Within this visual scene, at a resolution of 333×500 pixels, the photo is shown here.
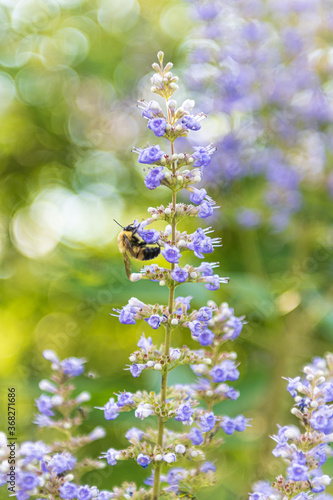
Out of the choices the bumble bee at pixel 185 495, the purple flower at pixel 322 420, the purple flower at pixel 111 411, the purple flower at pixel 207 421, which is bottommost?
the bumble bee at pixel 185 495

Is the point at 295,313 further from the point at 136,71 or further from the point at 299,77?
the point at 136,71

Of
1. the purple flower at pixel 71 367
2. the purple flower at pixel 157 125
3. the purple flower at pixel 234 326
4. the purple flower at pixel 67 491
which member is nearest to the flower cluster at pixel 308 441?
the purple flower at pixel 234 326

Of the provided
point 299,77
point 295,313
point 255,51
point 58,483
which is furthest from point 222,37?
point 58,483

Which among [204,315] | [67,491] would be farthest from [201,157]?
[67,491]

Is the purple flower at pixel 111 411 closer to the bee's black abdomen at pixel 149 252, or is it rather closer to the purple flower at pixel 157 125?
the bee's black abdomen at pixel 149 252

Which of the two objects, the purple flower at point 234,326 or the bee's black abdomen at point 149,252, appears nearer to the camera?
the purple flower at point 234,326

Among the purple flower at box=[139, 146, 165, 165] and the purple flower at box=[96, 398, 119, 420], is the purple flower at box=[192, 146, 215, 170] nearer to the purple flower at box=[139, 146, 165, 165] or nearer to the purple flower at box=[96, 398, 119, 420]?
the purple flower at box=[139, 146, 165, 165]

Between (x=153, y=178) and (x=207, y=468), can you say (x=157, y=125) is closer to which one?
(x=153, y=178)
